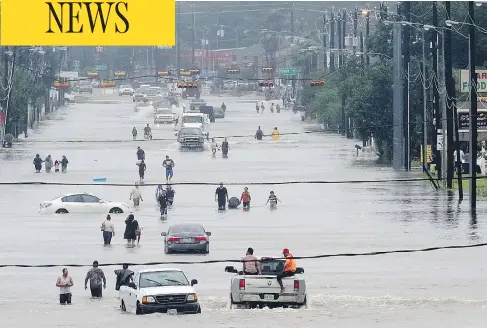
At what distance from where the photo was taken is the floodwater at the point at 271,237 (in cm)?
3728

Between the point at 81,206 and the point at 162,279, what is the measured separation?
29.1m

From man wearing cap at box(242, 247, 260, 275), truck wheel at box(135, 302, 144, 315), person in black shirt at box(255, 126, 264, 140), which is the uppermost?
person in black shirt at box(255, 126, 264, 140)

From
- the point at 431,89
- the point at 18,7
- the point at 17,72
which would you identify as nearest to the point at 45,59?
the point at 17,72

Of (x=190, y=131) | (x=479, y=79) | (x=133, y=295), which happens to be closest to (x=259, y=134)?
(x=190, y=131)

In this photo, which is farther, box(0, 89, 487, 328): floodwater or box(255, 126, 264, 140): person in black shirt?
box(255, 126, 264, 140): person in black shirt

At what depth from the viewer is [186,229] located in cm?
5172

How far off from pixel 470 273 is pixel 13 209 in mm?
26234

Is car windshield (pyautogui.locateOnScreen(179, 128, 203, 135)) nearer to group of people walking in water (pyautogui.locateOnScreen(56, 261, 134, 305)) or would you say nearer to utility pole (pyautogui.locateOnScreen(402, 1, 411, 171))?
utility pole (pyautogui.locateOnScreen(402, 1, 411, 171))

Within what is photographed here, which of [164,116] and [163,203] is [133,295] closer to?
[163,203]

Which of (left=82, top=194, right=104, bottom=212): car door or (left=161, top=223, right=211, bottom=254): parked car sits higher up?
(left=82, top=194, right=104, bottom=212): car door

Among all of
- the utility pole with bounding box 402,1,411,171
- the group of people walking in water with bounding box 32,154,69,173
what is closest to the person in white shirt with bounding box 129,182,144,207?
the group of people walking in water with bounding box 32,154,69,173

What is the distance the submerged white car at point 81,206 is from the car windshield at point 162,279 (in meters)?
28.3

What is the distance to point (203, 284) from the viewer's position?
4366 cm

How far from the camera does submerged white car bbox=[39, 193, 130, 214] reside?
6606 cm
